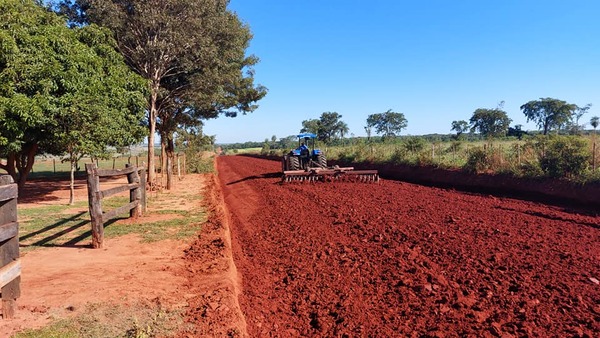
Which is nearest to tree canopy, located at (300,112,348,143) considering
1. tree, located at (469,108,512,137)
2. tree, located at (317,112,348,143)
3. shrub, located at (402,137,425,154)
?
tree, located at (317,112,348,143)

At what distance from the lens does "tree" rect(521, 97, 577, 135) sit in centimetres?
5431

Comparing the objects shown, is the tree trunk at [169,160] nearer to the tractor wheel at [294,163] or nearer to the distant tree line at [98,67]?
the distant tree line at [98,67]

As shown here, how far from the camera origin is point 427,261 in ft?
18.9

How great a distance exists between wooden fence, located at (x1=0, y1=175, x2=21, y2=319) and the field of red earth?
2440 mm

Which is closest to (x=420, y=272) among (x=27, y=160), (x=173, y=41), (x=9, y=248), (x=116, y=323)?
(x=116, y=323)

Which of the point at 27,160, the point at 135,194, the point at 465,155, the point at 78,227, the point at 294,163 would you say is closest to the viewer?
the point at 78,227

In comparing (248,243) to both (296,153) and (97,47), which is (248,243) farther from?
(296,153)

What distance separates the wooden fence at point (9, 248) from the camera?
3.76m

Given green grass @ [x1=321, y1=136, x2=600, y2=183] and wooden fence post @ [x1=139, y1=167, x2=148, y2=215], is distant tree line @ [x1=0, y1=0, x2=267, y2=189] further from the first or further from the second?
green grass @ [x1=321, y1=136, x2=600, y2=183]

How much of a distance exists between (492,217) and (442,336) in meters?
6.56

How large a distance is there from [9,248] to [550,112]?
2705 inches

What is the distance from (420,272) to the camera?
529 centimetres

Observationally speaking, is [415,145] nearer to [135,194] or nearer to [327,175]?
[327,175]

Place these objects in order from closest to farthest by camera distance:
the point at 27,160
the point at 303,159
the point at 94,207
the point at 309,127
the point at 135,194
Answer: the point at 94,207 → the point at 135,194 → the point at 27,160 → the point at 303,159 → the point at 309,127
